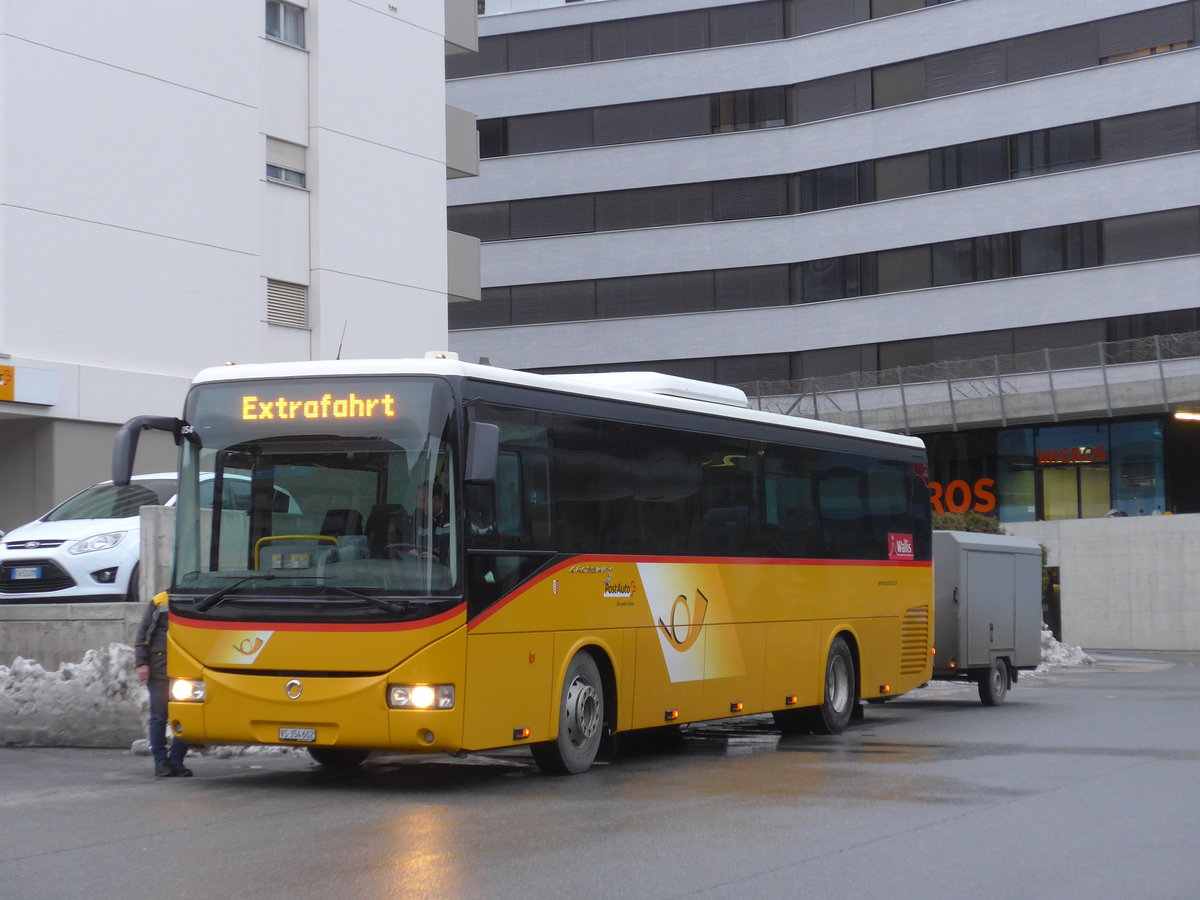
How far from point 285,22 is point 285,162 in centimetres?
284

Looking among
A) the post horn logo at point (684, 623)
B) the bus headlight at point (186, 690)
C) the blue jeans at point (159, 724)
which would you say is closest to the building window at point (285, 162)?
the post horn logo at point (684, 623)

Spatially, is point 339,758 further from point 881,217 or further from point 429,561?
point 881,217

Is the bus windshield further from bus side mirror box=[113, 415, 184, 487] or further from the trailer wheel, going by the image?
the trailer wheel

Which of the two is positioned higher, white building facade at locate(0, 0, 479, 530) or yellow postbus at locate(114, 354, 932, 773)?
white building facade at locate(0, 0, 479, 530)

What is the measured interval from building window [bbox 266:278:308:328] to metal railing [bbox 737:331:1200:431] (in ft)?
53.3

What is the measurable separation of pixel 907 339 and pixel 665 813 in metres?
42.8

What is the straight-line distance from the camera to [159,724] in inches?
517

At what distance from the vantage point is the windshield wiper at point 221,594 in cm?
1201

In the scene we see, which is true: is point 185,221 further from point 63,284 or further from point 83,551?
point 83,551

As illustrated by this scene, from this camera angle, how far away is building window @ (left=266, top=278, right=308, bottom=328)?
3212 centimetres

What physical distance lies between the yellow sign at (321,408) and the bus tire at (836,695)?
7.06m

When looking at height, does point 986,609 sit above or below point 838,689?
above

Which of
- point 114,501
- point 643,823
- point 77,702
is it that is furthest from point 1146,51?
point 643,823

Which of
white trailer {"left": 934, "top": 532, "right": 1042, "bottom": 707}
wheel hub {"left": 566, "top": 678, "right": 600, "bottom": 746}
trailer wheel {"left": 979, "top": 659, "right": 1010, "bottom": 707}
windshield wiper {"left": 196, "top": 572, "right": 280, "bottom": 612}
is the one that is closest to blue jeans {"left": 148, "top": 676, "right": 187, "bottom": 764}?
windshield wiper {"left": 196, "top": 572, "right": 280, "bottom": 612}
